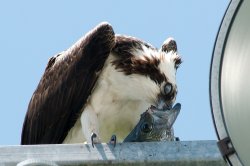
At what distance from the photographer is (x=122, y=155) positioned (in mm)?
4844

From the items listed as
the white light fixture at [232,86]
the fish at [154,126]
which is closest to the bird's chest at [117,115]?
the fish at [154,126]

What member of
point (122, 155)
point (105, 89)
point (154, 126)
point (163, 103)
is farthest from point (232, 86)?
point (105, 89)

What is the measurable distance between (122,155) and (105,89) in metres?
3.90

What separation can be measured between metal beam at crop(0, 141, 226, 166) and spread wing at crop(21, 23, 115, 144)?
12.6ft

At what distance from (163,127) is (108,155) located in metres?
1.74

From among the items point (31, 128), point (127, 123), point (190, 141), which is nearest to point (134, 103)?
point (127, 123)

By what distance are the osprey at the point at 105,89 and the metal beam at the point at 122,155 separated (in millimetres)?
3726

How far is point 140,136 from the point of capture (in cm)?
579

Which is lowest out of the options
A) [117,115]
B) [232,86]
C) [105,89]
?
[117,115]

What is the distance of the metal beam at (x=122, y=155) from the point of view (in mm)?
4491

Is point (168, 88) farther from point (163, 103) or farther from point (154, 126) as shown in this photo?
point (154, 126)

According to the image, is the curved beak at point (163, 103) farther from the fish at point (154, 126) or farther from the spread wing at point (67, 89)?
the fish at point (154, 126)

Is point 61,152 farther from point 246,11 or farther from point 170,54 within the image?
point 170,54

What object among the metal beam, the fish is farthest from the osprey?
the metal beam
